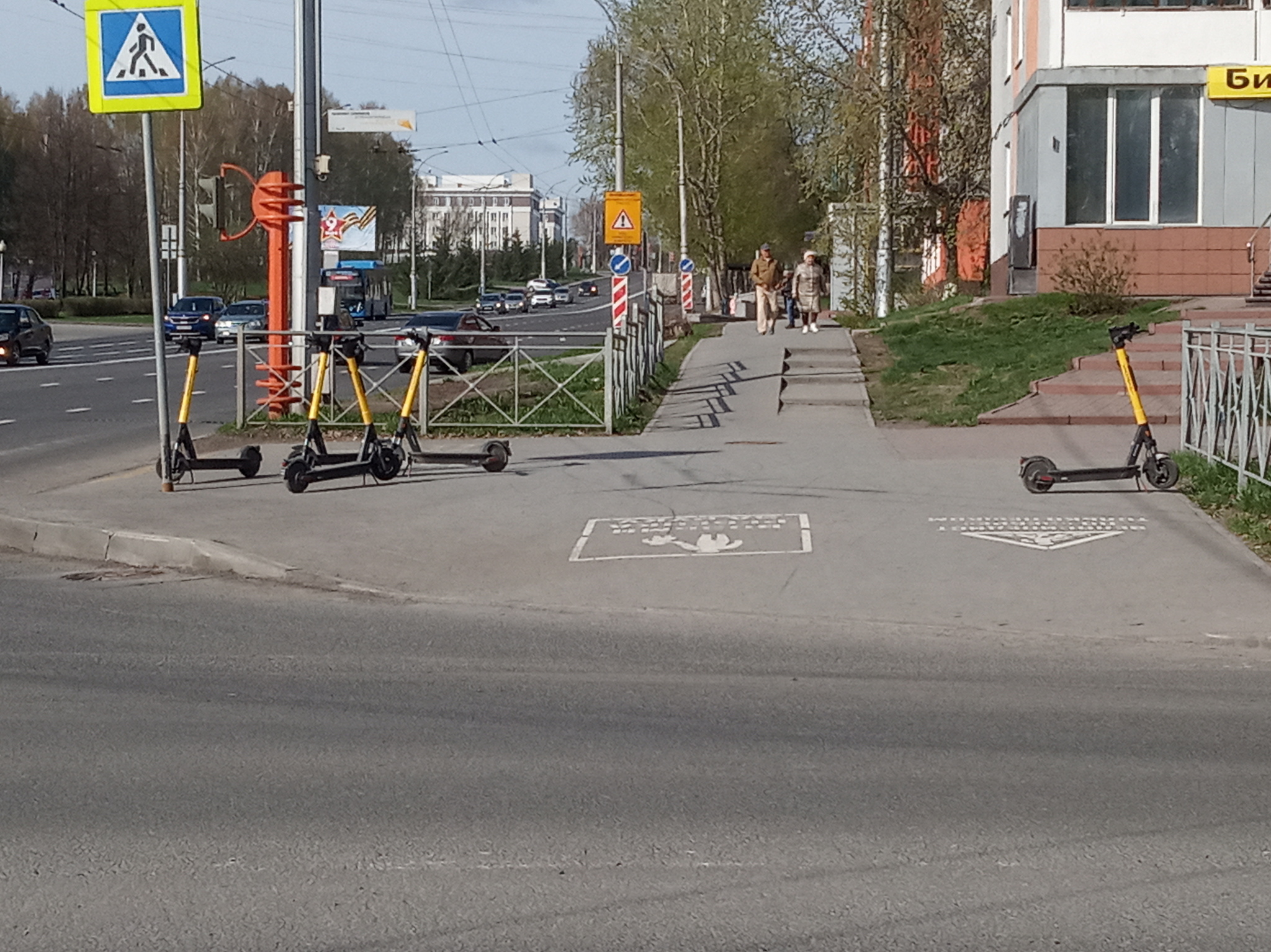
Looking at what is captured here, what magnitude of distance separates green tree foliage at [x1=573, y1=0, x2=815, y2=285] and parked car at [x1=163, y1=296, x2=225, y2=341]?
14.3 m

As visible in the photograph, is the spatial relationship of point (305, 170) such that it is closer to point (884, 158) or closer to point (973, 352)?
point (973, 352)

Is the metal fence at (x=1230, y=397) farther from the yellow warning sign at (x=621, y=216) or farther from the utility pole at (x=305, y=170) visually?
the yellow warning sign at (x=621, y=216)

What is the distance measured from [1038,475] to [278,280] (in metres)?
11.6

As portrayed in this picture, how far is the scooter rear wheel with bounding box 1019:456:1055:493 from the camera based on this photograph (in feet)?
41.7

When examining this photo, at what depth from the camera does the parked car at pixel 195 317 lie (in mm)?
54250

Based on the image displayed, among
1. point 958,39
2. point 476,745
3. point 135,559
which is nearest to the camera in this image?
point 476,745

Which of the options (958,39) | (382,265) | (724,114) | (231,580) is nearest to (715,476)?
(231,580)

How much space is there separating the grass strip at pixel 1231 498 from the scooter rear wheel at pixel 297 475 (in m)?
7.03

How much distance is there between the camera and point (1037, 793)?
5.57 meters

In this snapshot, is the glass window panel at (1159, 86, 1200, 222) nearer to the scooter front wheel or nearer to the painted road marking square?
the scooter front wheel

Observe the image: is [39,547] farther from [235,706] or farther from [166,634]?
[235,706]

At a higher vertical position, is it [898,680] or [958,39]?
[958,39]

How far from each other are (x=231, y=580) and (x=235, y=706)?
3.74 m

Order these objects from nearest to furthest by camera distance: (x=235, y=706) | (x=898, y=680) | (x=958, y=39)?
(x=235, y=706), (x=898, y=680), (x=958, y=39)
